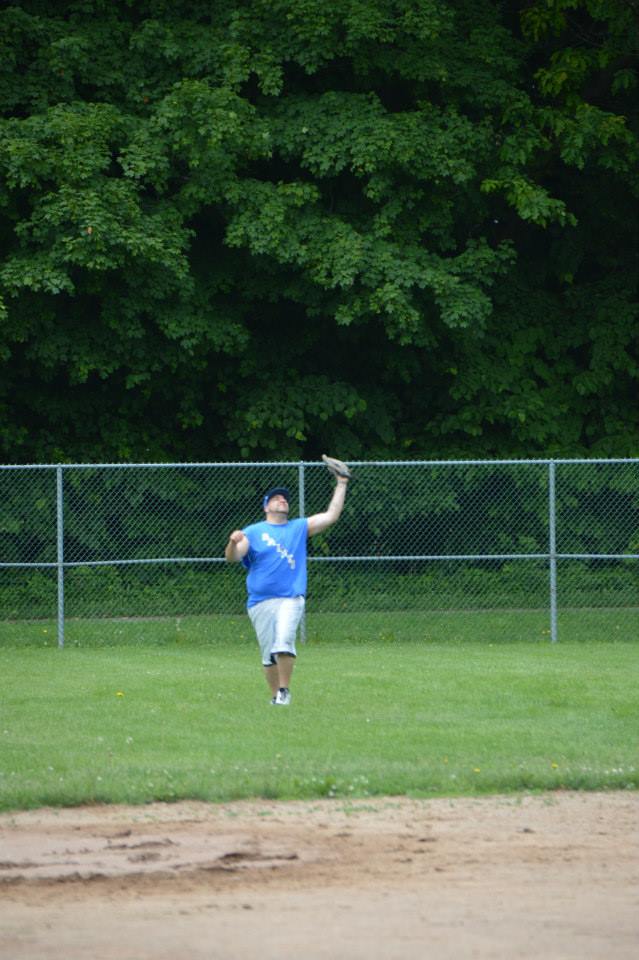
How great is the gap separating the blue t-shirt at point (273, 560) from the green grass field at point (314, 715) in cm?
105

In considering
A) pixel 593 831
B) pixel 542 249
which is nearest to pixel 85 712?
pixel 593 831

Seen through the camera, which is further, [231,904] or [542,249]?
[542,249]

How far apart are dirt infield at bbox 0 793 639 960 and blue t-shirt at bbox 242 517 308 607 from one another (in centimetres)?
393

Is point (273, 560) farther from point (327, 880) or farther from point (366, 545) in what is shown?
point (366, 545)

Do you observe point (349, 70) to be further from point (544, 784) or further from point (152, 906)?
point (152, 906)

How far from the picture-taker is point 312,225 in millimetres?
21562

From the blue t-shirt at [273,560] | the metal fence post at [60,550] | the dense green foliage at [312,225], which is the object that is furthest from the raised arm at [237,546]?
the dense green foliage at [312,225]

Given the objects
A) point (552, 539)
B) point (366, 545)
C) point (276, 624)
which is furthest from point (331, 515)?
point (366, 545)

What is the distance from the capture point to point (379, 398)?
24094 mm

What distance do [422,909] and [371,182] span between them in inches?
641

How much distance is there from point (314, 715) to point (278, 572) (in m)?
1.31

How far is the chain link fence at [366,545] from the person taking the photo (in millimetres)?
20500

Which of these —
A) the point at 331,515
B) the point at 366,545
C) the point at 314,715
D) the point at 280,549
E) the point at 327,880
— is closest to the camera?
the point at 327,880

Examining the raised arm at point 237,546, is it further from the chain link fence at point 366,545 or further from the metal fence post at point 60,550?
the chain link fence at point 366,545
